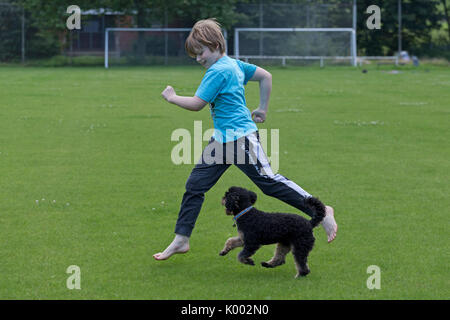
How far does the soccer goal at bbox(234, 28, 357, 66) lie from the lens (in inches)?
1709

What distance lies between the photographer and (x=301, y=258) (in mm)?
5902

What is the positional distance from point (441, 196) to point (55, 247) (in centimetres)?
496

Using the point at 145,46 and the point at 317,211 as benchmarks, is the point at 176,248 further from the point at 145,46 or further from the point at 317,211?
the point at 145,46

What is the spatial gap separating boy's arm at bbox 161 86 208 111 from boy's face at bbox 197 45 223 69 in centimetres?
35

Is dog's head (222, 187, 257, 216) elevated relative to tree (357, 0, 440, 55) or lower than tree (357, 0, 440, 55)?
lower

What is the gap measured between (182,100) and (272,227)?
4.05 feet

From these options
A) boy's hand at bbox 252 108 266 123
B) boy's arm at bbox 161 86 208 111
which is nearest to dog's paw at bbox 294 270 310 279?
boy's hand at bbox 252 108 266 123

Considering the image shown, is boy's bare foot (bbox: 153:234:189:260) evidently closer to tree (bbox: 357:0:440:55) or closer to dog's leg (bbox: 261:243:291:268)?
dog's leg (bbox: 261:243:291:268)

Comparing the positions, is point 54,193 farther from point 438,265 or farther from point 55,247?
point 438,265

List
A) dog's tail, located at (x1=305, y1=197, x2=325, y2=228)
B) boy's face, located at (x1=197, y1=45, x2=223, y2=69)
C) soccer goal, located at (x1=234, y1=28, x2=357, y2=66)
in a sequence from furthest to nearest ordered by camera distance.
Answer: soccer goal, located at (x1=234, y1=28, x2=357, y2=66), boy's face, located at (x1=197, y1=45, x2=223, y2=69), dog's tail, located at (x1=305, y1=197, x2=325, y2=228)

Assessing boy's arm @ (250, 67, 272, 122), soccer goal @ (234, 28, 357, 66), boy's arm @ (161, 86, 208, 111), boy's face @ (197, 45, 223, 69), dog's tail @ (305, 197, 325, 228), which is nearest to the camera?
boy's arm @ (161, 86, 208, 111)

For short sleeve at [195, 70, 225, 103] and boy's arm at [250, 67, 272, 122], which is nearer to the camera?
short sleeve at [195, 70, 225, 103]

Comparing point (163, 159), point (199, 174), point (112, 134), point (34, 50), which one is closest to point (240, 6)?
point (34, 50)

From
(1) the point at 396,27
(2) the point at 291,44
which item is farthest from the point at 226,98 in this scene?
(1) the point at 396,27
